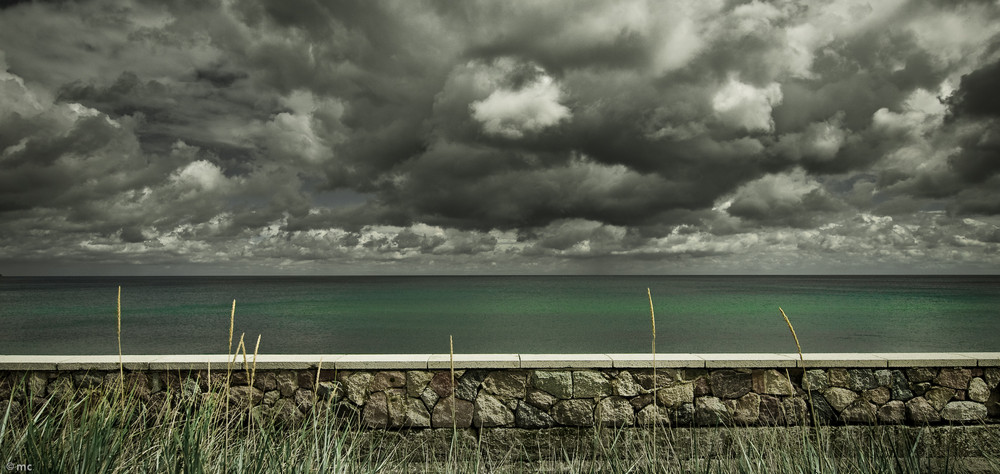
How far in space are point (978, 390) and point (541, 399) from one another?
4.77 m

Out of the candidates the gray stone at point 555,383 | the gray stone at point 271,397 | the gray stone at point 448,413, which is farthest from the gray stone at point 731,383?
the gray stone at point 271,397

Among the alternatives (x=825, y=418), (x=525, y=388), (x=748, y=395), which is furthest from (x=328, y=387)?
(x=825, y=418)

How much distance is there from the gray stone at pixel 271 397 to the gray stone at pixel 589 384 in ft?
10.5

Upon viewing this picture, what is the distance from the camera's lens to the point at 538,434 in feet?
18.9

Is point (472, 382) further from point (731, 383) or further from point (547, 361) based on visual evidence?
point (731, 383)

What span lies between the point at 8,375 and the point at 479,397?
4881 millimetres

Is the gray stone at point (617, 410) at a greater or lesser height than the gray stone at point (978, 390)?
lesser

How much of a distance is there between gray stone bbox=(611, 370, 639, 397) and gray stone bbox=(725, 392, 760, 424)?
1.04 meters

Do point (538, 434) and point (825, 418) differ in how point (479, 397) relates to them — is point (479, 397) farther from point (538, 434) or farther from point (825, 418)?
point (825, 418)

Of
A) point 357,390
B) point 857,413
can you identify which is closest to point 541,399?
point 357,390

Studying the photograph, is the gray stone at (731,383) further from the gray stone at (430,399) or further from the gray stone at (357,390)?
the gray stone at (357,390)

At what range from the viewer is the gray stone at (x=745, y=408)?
228 inches

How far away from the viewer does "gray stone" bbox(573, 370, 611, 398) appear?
5746 millimetres

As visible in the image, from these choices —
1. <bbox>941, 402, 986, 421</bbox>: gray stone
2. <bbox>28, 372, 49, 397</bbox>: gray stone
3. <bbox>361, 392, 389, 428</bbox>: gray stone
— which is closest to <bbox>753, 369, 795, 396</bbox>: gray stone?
<bbox>941, 402, 986, 421</bbox>: gray stone
